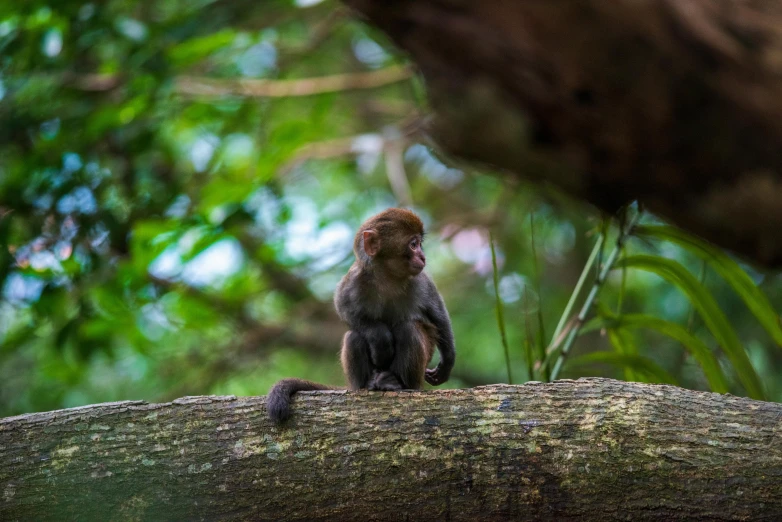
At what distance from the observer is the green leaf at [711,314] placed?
4367 millimetres

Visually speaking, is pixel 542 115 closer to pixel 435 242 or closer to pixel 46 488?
pixel 46 488

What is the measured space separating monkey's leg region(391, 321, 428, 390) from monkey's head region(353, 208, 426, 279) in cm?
39

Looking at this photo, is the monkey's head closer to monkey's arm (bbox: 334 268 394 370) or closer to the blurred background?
monkey's arm (bbox: 334 268 394 370)

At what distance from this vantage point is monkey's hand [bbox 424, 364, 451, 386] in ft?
18.7

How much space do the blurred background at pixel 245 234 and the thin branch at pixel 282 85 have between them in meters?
0.02

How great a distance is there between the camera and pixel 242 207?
6348 millimetres

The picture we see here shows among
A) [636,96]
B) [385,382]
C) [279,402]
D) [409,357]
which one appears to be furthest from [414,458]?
[636,96]

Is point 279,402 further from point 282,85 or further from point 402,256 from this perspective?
point 282,85

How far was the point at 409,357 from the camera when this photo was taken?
5.36 meters

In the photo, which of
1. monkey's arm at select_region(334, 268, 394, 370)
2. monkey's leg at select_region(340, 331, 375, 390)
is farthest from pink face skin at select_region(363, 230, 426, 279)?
monkey's leg at select_region(340, 331, 375, 390)

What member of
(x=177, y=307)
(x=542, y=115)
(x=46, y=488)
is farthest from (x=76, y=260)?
(x=542, y=115)

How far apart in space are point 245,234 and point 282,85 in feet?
5.68

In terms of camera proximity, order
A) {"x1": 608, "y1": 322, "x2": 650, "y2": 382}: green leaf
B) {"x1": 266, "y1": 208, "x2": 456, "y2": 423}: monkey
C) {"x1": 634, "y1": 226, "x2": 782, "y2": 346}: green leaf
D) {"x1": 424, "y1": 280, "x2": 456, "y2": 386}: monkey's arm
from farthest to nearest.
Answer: {"x1": 424, "y1": 280, "x2": 456, "y2": 386}: monkey's arm, {"x1": 266, "y1": 208, "x2": 456, "y2": 423}: monkey, {"x1": 608, "y1": 322, "x2": 650, "y2": 382}: green leaf, {"x1": 634, "y1": 226, "x2": 782, "y2": 346}: green leaf

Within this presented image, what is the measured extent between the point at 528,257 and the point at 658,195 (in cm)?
782
